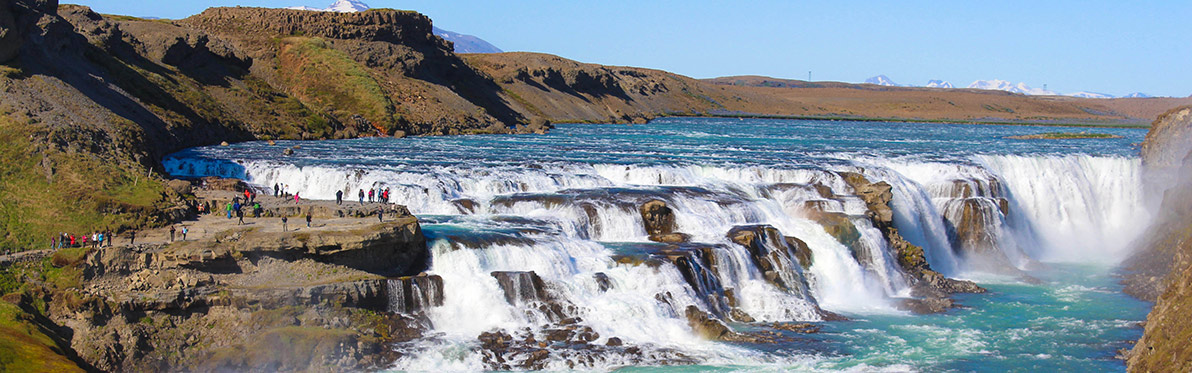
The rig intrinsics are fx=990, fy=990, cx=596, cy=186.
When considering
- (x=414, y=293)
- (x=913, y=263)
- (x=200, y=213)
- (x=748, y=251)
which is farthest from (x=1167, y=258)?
(x=200, y=213)

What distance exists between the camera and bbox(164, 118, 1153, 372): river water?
99.6 ft

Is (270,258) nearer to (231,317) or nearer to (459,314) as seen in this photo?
(231,317)

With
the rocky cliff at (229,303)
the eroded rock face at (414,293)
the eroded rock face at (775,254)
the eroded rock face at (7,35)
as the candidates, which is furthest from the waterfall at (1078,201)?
the eroded rock face at (7,35)

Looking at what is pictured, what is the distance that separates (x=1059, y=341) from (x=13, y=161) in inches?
1450

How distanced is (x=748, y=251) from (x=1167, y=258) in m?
21.4

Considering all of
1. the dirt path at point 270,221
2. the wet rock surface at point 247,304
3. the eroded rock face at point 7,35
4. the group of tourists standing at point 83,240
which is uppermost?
the eroded rock face at point 7,35

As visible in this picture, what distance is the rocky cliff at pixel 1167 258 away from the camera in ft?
69.4

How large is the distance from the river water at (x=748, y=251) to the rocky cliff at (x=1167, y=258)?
4.59 ft

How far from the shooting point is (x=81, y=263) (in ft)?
93.4

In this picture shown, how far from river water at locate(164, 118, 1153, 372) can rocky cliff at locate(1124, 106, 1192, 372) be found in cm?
140

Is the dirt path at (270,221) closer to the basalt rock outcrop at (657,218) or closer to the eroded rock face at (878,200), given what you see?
the basalt rock outcrop at (657,218)

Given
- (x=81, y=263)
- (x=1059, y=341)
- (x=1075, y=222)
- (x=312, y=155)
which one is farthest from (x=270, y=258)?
(x=1075, y=222)

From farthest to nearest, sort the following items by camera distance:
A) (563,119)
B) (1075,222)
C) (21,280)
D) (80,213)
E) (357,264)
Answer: (563,119) → (1075,222) → (80,213) → (357,264) → (21,280)

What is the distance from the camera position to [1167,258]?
1761 inches
